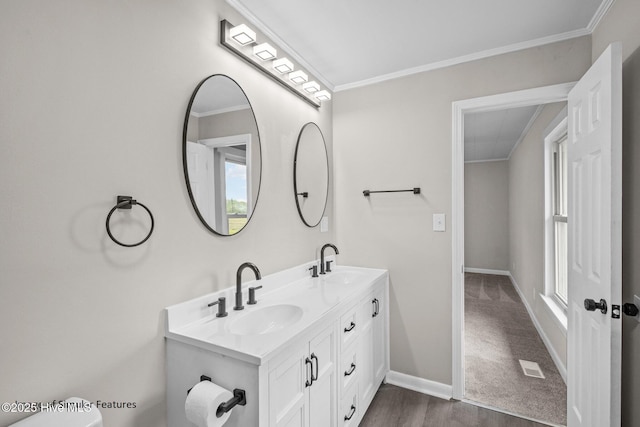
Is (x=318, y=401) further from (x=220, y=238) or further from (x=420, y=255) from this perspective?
(x=420, y=255)

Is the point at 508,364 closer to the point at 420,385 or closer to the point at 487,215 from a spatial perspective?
the point at 420,385

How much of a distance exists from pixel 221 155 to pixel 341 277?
Answer: 1306 mm

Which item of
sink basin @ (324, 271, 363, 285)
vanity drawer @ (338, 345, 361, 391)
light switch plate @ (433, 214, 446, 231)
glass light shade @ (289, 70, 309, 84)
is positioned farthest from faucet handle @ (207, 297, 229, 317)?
light switch plate @ (433, 214, 446, 231)

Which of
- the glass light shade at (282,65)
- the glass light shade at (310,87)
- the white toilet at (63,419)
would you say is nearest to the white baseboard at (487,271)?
the glass light shade at (310,87)

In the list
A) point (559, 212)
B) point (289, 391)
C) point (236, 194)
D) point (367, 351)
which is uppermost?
point (236, 194)

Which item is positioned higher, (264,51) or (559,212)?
(264,51)

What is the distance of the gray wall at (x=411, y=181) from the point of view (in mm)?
2162

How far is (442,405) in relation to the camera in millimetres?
2104

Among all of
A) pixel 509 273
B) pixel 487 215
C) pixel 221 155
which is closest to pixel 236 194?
pixel 221 155

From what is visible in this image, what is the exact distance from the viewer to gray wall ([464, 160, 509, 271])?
597 cm

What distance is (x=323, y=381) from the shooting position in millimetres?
1456

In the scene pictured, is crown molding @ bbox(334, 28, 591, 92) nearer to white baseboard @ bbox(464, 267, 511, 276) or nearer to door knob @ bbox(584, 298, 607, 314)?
door knob @ bbox(584, 298, 607, 314)

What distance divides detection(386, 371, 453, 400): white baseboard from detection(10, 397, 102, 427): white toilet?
207 cm

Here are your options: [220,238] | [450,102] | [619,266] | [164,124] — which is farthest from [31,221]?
[450,102]
